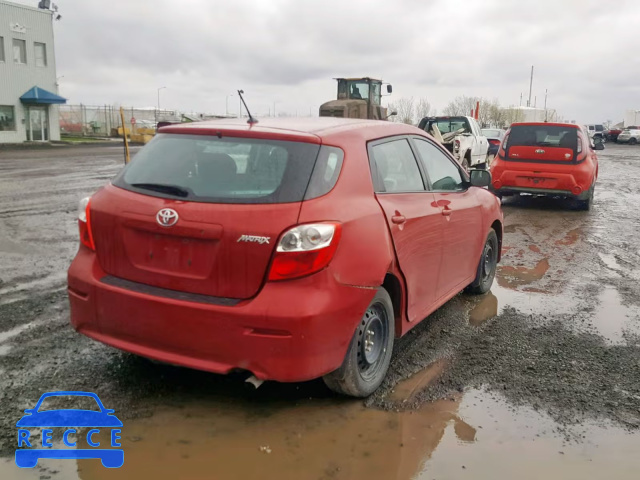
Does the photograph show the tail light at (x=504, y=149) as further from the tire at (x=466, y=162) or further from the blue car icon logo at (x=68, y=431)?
the blue car icon logo at (x=68, y=431)

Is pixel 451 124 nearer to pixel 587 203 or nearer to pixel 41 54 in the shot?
pixel 587 203

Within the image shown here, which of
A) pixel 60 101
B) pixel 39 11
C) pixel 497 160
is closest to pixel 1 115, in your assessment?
pixel 60 101

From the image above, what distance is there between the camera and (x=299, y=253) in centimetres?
321

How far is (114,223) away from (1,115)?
35751 millimetres

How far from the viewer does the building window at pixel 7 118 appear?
34.4m

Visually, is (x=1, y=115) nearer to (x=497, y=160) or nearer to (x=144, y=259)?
(x=497, y=160)

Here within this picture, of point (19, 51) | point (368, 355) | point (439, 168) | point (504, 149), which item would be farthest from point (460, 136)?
point (19, 51)

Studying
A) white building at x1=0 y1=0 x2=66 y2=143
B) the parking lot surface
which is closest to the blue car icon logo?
the parking lot surface

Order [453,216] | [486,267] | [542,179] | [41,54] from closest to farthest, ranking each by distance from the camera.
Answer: [453,216]
[486,267]
[542,179]
[41,54]

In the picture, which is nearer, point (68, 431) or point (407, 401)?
point (68, 431)

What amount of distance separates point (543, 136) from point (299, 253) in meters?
10.2

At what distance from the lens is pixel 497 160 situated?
1258cm

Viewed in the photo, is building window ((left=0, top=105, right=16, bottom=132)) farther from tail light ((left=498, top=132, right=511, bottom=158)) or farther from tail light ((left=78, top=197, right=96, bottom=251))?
tail light ((left=78, top=197, right=96, bottom=251))

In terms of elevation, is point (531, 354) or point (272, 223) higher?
point (272, 223)
